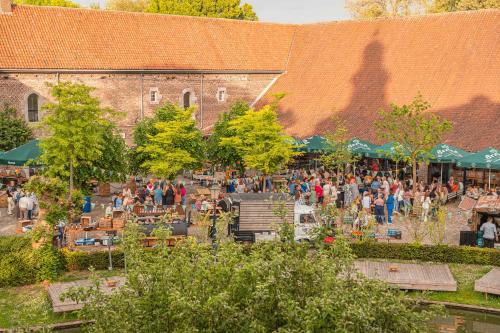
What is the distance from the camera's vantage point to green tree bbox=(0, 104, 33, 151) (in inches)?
1444

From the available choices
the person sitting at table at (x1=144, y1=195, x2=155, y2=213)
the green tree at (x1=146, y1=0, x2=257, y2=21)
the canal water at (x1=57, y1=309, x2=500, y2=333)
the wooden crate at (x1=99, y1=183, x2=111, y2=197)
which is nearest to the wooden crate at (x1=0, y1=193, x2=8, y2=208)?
the wooden crate at (x1=99, y1=183, x2=111, y2=197)

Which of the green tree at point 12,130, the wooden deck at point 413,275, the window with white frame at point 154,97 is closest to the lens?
the wooden deck at point 413,275

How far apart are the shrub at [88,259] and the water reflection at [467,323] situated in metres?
10.5

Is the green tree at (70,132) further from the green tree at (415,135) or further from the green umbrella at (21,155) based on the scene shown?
the green tree at (415,135)

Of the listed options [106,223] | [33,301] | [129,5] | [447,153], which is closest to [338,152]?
[447,153]

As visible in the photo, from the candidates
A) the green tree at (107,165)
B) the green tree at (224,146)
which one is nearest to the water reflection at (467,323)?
the green tree at (224,146)

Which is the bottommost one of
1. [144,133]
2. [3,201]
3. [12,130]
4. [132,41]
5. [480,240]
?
[480,240]

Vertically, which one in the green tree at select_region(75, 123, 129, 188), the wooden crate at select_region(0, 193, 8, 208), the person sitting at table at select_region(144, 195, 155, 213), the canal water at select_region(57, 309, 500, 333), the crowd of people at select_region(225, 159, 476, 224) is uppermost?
the green tree at select_region(75, 123, 129, 188)

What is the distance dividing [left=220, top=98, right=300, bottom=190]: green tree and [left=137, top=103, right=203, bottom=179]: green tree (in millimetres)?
1779

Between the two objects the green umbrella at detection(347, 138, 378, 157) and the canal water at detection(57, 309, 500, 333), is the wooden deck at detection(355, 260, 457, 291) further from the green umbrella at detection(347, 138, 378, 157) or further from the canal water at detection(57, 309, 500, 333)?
the green umbrella at detection(347, 138, 378, 157)

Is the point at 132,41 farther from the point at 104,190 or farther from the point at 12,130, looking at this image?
the point at 104,190

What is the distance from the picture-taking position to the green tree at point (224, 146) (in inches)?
1342

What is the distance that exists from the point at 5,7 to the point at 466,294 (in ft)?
A: 97.9

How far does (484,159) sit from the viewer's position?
29812 millimetres
